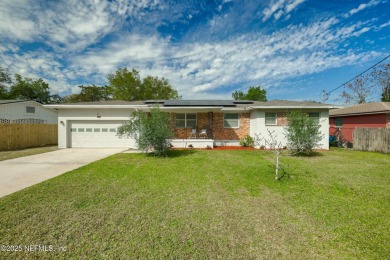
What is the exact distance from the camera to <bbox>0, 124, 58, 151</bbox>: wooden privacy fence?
484 inches

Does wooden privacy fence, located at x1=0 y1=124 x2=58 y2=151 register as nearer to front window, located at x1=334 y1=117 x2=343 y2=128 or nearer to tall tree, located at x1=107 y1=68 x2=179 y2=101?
tall tree, located at x1=107 y1=68 x2=179 y2=101

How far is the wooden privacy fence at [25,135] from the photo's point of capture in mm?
12305

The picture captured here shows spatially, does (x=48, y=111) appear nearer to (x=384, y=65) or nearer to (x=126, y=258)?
(x=126, y=258)

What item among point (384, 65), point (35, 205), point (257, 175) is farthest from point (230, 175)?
point (384, 65)

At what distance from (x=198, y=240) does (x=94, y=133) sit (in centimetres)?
1273

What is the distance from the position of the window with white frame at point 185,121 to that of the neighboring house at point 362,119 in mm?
12967

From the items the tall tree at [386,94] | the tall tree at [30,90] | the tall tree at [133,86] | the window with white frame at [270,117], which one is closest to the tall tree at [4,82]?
the tall tree at [30,90]

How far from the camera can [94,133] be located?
42.2ft

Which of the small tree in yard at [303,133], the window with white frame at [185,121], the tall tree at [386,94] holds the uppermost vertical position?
the tall tree at [386,94]

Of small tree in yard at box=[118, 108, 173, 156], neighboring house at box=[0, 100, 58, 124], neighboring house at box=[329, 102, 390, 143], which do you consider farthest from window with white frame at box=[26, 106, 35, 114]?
neighboring house at box=[329, 102, 390, 143]

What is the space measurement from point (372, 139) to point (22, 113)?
32.2 meters

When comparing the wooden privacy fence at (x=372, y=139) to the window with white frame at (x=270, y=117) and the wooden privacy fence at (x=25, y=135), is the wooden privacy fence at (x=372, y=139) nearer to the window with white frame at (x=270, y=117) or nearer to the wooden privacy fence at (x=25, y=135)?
the window with white frame at (x=270, y=117)

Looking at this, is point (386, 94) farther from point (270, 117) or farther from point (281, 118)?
point (270, 117)

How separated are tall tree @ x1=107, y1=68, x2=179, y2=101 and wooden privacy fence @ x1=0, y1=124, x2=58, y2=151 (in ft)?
61.9
